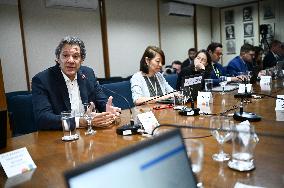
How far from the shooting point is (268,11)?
789 cm

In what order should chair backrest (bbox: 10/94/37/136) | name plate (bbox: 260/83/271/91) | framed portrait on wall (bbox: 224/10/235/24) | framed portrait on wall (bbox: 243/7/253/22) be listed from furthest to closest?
framed portrait on wall (bbox: 224/10/235/24), framed portrait on wall (bbox: 243/7/253/22), name plate (bbox: 260/83/271/91), chair backrest (bbox: 10/94/37/136)

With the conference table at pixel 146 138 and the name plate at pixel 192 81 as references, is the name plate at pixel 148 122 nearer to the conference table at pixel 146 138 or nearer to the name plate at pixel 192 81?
the conference table at pixel 146 138

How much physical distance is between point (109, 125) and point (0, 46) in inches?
120

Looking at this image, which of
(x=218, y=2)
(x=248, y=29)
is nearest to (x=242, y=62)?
(x=218, y=2)

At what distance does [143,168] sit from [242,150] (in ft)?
2.08

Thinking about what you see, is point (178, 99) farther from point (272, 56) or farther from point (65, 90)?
point (272, 56)

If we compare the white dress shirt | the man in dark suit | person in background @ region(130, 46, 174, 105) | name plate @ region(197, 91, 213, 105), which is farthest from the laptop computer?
person in background @ region(130, 46, 174, 105)

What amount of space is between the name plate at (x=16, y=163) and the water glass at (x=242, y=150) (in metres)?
0.83

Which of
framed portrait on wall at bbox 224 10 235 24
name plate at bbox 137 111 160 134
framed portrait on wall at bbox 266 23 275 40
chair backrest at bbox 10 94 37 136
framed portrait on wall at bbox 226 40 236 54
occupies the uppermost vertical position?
framed portrait on wall at bbox 224 10 235 24

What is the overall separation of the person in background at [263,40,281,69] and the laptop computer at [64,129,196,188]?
20.3ft

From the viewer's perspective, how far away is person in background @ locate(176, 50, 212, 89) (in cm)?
355

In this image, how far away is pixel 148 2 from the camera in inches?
260

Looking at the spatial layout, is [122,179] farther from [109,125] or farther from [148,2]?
[148,2]

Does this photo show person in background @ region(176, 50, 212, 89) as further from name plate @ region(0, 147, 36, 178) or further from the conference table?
name plate @ region(0, 147, 36, 178)
